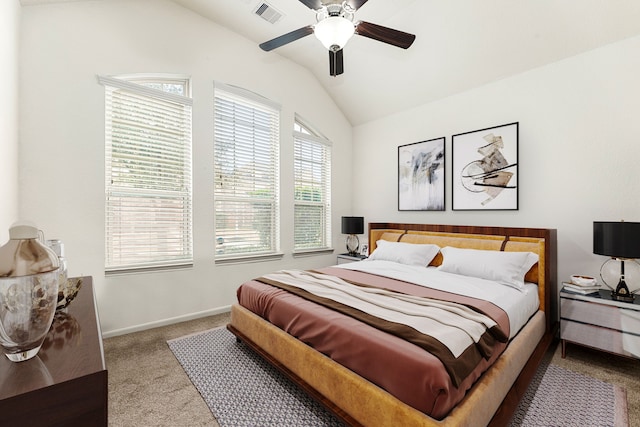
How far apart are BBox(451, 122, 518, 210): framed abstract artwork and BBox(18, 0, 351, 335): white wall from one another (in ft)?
8.57

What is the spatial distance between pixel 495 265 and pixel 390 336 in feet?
5.69

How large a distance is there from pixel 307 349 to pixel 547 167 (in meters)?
3.06

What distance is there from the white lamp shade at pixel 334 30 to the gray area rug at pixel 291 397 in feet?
8.09

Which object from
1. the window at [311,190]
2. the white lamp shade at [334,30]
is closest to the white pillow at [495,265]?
the window at [311,190]

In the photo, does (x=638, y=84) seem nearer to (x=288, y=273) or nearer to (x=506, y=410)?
(x=506, y=410)

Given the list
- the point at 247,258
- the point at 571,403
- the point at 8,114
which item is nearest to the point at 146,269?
the point at 247,258

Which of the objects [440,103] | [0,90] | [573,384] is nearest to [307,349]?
[573,384]

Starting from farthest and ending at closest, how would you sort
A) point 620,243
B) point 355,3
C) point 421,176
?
point 421,176 → point 620,243 → point 355,3

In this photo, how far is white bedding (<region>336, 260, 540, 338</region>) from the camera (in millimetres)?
2227

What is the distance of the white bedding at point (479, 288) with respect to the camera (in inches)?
87.7

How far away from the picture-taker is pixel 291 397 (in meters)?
2.01

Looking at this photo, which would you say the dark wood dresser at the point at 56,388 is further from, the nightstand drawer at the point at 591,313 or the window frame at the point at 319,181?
the window frame at the point at 319,181

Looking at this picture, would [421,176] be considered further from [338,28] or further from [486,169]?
[338,28]

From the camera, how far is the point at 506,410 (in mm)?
1642
